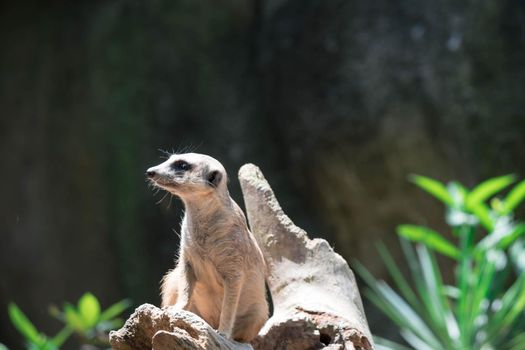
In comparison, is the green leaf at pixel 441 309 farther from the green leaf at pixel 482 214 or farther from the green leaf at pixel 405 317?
the green leaf at pixel 482 214

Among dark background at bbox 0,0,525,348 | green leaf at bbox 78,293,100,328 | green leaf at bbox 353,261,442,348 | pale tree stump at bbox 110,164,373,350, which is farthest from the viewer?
dark background at bbox 0,0,525,348

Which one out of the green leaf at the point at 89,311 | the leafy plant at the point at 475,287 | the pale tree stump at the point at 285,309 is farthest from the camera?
the leafy plant at the point at 475,287

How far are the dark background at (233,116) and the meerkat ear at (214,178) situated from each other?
11.6ft

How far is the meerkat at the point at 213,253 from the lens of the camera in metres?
2.73

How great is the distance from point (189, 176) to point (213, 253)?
244 millimetres

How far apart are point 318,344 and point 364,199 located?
13.0ft

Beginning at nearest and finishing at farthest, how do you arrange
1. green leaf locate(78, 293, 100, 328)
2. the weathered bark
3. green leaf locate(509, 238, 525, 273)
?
the weathered bark → green leaf locate(78, 293, 100, 328) → green leaf locate(509, 238, 525, 273)

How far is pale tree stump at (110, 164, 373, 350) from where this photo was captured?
239 cm

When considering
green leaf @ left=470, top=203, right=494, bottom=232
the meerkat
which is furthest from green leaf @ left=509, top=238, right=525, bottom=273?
the meerkat

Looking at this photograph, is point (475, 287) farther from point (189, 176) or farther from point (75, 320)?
point (189, 176)

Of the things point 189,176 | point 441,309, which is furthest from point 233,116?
point 189,176

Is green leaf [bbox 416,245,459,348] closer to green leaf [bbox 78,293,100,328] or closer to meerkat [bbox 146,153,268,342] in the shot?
green leaf [bbox 78,293,100,328]

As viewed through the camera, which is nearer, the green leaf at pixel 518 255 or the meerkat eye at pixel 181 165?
the meerkat eye at pixel 181 165

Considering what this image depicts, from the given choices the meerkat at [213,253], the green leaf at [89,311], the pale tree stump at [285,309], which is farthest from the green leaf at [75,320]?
the meerkat at [213,253]
